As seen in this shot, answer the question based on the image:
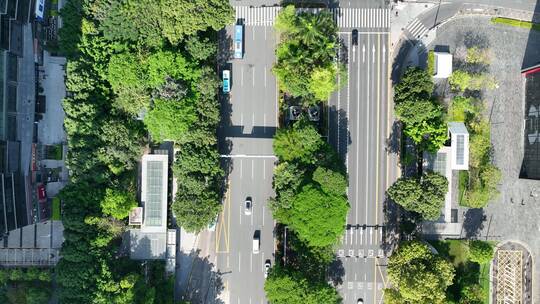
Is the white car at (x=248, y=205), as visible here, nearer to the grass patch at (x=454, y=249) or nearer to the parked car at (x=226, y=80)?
the parked car at (x=226, y=80)

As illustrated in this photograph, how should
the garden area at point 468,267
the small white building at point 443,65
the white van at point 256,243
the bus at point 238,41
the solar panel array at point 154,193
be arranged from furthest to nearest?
the white van at point 256,243, the bus at point 238,41, the small white building at point 443,65, the solar panel array at point 154,193, the garden area at point 468,267

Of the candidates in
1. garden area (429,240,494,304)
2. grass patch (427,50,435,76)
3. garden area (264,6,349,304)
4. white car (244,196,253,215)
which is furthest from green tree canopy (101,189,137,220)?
grass patch (427,50,435,76)

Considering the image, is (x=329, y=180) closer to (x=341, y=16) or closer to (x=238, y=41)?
(x=238, y=41)

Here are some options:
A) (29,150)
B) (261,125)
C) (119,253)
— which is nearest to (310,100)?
(261,125)

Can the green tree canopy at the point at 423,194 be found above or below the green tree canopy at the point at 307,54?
below

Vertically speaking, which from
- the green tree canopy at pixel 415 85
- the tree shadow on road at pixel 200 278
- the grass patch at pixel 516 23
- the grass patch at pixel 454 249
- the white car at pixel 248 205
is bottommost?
the tree shadow on road at pixel 200 278

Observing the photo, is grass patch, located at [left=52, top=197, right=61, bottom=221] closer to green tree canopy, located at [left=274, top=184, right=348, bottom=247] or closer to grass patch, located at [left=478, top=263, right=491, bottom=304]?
green tree canopy, located at [left=274, top=184, right=348, bottom=247]

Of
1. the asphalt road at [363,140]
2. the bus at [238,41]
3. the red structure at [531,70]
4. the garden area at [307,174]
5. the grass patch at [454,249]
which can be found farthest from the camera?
the grass patch at [454,249]

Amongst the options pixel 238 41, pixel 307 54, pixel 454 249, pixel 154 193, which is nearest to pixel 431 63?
pixel 307 54

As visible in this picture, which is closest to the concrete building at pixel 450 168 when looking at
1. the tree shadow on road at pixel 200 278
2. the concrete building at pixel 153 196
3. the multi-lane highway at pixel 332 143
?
the multi-lane highway at pixel 332 143
